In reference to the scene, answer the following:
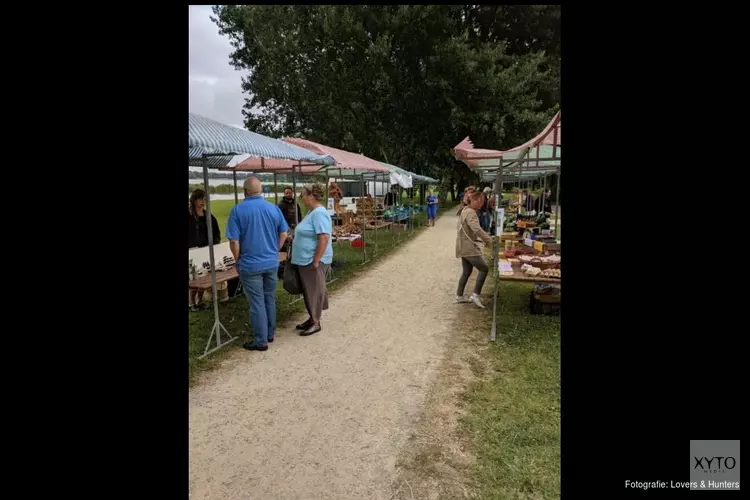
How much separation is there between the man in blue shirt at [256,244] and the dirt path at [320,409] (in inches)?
19.5

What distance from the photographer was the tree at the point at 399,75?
20516 mm

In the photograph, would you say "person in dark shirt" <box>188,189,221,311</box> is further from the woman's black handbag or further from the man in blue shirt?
the man in blue shirt

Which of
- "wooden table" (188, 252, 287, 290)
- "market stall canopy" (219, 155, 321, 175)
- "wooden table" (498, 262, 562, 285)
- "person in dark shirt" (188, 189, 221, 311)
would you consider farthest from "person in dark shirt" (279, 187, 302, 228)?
"wooden table" (498, 262, 562, 285)

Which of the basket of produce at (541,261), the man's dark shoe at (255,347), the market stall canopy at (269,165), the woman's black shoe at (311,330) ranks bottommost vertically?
the man's dark shoe at (255,347)

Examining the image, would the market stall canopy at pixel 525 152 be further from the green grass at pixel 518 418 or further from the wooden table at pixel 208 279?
the wooden table at pixel 208 279

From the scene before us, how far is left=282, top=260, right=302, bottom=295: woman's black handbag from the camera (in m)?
5.33

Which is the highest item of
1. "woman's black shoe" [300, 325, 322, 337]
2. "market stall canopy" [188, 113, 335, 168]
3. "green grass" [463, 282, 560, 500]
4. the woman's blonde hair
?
"market stall canopy" [188, 113, 335, 168]

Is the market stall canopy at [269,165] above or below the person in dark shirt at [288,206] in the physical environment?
above

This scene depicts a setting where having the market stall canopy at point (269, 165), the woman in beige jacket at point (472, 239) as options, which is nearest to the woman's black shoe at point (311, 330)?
the woman in beige jacket at point (472, 239)

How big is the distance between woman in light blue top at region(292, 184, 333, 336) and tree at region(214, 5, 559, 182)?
55.8ft

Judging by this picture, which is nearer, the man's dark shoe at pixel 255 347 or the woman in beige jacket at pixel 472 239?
the man's dark shoe at pixel 255 347

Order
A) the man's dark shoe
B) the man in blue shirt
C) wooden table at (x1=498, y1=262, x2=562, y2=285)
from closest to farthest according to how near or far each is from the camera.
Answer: the man in blue shirt, the man's dark shoe, wooden table at (x1=498, y1=262, x2=562, y2=285)
